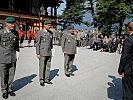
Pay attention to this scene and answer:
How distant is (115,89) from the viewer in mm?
8914

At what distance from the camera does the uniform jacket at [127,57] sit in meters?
5.89

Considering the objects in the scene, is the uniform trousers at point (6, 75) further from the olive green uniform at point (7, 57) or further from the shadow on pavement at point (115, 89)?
the shadow on pavement at point (115, 89)

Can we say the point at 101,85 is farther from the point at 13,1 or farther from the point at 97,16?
the point at 97,16

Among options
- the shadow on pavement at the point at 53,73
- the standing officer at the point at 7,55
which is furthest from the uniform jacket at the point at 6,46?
the shadow on pavement at the point at 53,73

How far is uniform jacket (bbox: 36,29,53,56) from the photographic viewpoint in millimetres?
9078

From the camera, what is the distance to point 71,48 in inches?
426

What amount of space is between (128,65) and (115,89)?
3004mm

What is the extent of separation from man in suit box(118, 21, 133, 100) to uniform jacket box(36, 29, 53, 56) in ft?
11.1

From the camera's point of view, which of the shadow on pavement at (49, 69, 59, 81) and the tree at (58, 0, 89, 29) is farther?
the tree at (58, 0, 89, 29)

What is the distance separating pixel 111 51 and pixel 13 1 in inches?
695

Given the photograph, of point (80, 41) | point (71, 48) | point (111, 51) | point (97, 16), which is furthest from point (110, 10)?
point (71, 48)

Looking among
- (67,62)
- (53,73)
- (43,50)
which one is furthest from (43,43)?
(53,73)

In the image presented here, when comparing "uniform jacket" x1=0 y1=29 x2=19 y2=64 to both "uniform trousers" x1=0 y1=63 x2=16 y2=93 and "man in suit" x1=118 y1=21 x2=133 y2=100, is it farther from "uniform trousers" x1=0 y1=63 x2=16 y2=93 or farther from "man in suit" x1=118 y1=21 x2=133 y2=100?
"man in suit" x1=118 y1=21 x2=133 y2=100

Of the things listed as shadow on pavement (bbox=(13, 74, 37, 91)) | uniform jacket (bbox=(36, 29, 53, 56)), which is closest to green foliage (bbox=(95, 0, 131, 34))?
shadow on pavement (bbox=(13, 74, 37, 91))
